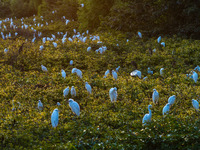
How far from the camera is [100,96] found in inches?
250

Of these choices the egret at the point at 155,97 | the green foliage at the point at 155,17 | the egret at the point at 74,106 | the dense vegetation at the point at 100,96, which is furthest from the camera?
the green foliage at the point at 155,17

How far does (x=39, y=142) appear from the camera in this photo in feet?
13.8

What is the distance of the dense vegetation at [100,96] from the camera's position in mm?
3943

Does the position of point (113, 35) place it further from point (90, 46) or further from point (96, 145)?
point (96, 145)

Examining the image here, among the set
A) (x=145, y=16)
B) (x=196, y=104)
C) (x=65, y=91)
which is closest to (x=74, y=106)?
(x=65, y=91)

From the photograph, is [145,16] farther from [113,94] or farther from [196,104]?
[196,104]

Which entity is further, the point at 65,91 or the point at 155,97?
the point at 65,91

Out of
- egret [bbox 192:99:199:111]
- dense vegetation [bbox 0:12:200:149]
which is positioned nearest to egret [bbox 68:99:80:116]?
dense vegetation [bbox 0:12:200:149]

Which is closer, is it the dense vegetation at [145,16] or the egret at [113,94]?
the egret at [113,94]

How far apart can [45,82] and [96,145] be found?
155 inches

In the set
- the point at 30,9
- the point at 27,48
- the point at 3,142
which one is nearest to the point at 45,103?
the point at 3,142

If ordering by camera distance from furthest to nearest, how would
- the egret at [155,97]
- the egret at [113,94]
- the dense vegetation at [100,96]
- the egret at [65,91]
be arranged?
the egret at [65,91] < the egret at [113,94] < the egret at [155,97] < the dense vegetation at [100,96]

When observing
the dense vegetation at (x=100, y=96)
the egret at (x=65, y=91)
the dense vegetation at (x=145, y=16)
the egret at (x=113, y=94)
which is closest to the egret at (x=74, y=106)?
the dense vegetation at (x=100, y=96)

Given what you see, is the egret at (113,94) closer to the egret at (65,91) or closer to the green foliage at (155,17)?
the egret at (65,91)
